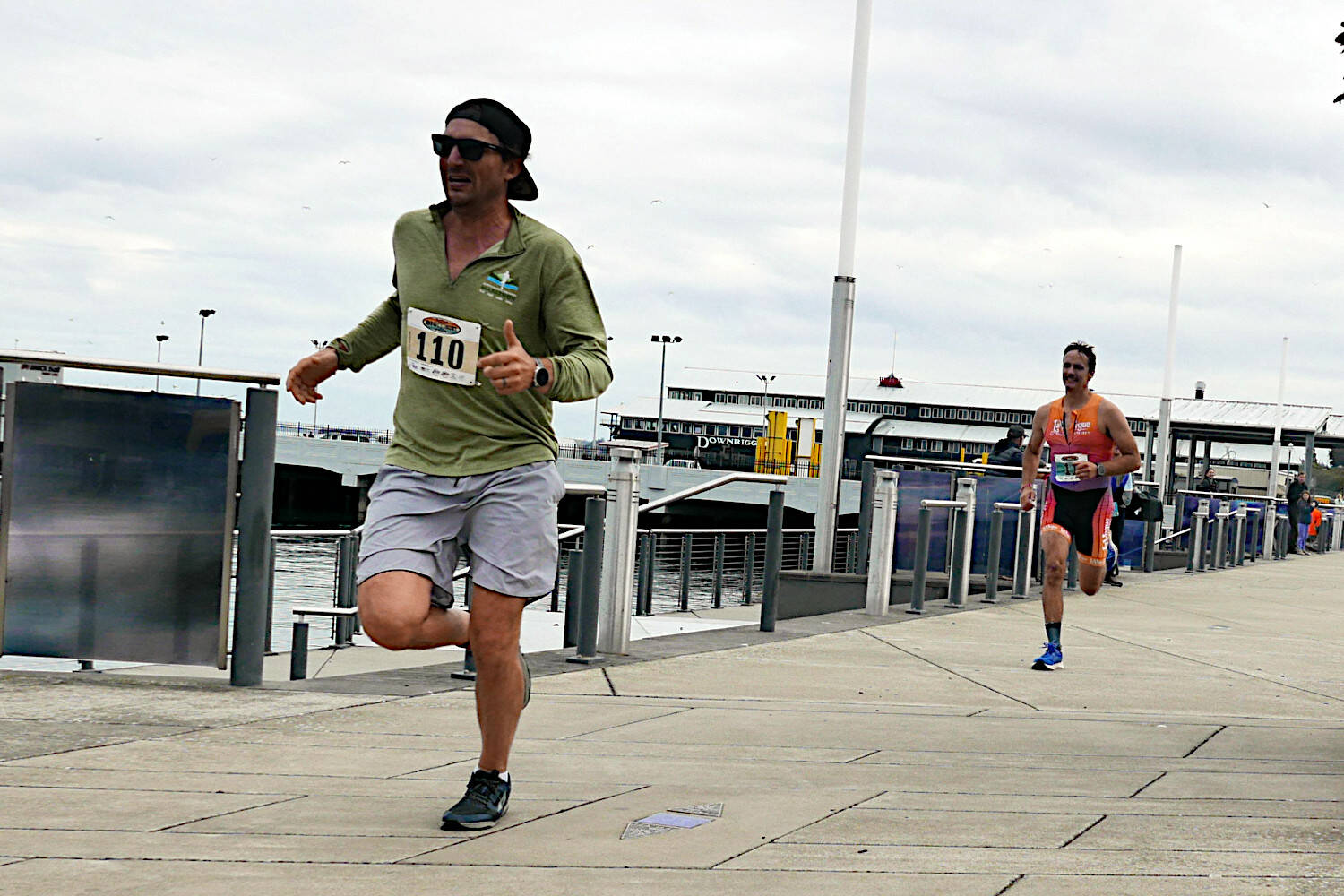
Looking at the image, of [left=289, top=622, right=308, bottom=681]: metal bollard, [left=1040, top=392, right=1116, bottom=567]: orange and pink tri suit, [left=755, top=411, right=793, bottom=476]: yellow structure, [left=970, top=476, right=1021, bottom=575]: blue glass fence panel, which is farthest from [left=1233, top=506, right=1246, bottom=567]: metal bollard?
[left=755, top=411, right=793, bottom=476]: yellow structure

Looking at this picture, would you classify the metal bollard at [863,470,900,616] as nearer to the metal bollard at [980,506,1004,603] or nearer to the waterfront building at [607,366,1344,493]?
the metal bollard at [980,506,1004,603]

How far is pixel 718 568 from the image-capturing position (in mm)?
13875

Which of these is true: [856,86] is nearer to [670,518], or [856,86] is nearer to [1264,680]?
[1264,680]

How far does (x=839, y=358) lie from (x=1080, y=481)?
19.8 ft

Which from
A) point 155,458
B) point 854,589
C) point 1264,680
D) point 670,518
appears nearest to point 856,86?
point 854,589

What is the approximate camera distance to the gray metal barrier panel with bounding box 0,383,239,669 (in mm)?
6188

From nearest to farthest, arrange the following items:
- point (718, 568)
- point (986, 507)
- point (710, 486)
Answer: point (710, 486)
point (718, 568)
point (986, 507)

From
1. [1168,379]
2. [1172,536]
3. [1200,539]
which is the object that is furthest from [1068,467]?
[1168,379]

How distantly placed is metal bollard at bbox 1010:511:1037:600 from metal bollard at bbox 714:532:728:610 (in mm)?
2631

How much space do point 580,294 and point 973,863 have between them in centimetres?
171

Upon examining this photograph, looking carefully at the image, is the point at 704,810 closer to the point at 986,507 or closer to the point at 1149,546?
the point at 986,507

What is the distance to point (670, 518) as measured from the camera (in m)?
56.1

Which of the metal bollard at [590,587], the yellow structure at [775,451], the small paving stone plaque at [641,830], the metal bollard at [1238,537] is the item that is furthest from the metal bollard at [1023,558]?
the yellow structure at [775,451]

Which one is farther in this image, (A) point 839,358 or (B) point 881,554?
(A) point 839,358
